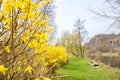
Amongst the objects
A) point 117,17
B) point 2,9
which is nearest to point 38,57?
point 2,9

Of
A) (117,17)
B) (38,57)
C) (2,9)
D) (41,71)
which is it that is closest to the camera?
(2,9)

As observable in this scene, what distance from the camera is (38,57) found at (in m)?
3.48

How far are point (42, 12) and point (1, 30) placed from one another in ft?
1.44

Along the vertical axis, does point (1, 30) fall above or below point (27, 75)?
above

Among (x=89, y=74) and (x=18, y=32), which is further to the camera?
(x=89, y=74)

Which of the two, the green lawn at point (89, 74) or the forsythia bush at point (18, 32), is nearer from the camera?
the forsythia bush at point (18, 32)

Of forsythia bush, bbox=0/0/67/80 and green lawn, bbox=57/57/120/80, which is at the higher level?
forsythia bush, bbox=0/0/67/80

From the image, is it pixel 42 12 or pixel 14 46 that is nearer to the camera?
pixel 14 46

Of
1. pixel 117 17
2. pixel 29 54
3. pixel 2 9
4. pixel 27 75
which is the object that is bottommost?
pixel 27 75

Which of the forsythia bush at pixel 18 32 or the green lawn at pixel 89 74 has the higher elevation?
the forsythia bush at pixel 18 32

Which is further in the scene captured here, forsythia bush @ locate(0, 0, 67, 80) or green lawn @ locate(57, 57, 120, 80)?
green lawn @ locate(57, 57, 120, 80)

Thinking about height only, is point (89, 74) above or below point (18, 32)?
below

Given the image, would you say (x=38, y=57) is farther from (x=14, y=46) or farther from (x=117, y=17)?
(x=117, y=17)

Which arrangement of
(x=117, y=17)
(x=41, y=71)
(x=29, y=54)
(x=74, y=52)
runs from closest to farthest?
1. (x=29, y=54)
2. (x=41, y=71)
3. (x=117, y=17)
4. (x=74, y=52)
